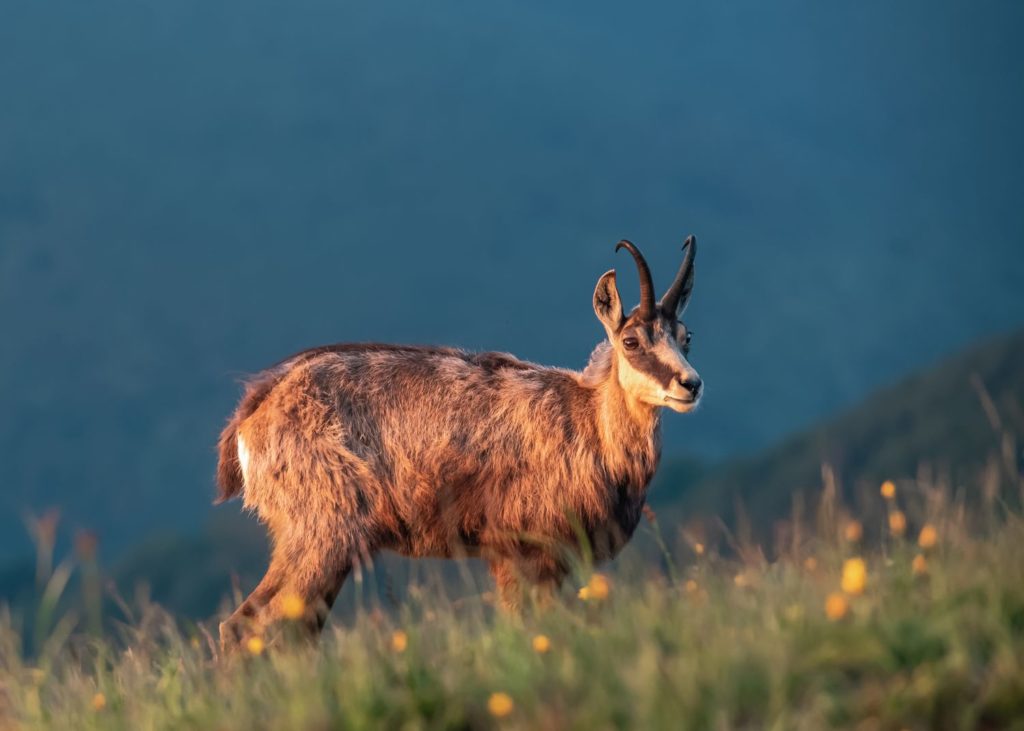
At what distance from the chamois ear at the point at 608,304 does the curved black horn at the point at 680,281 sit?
0.28 meters

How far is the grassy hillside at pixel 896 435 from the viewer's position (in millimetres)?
53594

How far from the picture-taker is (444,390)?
28.7 ft

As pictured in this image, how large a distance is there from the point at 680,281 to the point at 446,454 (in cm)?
184

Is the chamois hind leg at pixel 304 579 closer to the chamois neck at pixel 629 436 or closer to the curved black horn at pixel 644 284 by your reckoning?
the chamois neck at pixel 629 436

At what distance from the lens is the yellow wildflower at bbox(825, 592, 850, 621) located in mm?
4820

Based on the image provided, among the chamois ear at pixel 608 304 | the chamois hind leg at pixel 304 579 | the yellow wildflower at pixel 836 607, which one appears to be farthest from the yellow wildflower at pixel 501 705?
the chamois ear at pixel 608 304

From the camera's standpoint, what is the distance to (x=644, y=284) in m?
8.62

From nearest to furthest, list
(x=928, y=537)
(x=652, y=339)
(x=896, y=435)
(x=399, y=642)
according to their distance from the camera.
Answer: (x=399, y=642), (x=928, y=537), (x=652, y=339), (x=896, y=435)

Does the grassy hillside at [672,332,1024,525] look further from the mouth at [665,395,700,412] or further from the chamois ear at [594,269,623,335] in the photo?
the mouth at [665,395,700,412]

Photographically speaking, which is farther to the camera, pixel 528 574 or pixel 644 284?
pixel 644 284

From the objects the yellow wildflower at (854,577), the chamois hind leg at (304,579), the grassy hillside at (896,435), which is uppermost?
the yellow wildflower at (854,577)

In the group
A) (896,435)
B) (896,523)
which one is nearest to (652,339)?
(896,523)

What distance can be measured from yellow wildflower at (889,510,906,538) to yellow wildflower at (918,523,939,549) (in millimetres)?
121

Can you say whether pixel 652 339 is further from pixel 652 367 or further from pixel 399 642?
pixel 399 642
